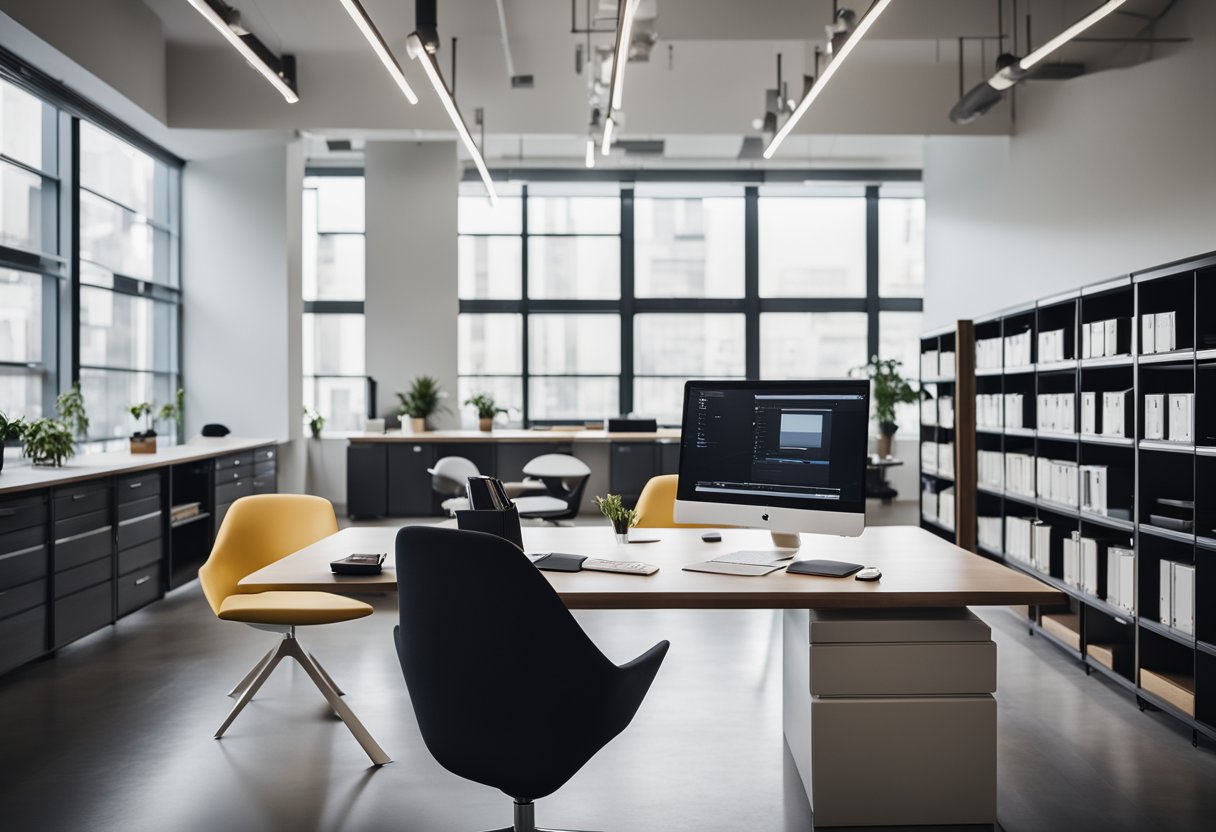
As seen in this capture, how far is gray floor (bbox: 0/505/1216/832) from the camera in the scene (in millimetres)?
2518

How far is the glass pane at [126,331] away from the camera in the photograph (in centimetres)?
657

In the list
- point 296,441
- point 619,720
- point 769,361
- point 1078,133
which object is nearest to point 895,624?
point 619,720

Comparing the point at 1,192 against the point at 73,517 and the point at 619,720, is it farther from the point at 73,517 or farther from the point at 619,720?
the point at 619,720

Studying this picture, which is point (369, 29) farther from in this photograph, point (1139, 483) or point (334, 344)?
point (334, 344)

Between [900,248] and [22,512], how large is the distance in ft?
32.9

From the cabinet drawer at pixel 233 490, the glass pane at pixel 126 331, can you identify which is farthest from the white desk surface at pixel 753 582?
the glass pane at pixel 126 331

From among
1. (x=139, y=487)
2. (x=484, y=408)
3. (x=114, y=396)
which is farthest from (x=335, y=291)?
(x=139, y=487)

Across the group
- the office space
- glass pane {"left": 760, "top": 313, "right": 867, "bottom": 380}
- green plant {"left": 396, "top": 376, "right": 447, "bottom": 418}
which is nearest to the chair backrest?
the office space

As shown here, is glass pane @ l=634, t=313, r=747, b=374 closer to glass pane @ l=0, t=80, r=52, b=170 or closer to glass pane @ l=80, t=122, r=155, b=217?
glass pane @ l=80, t=122, r=155, b=217

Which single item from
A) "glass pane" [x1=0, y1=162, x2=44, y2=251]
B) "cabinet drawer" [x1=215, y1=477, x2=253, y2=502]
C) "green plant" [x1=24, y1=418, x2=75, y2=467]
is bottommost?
A: "cabinet drawer" [x1=215, y1=477, x2=253, y2=502]

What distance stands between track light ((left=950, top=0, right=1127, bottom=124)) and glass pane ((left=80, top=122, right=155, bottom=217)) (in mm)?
6523

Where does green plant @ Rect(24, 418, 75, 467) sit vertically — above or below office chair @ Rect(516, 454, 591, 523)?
above

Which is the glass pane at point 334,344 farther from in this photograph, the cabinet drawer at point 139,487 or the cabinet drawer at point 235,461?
the cabinet drawer at point 139,487

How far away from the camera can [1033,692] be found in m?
3.61
